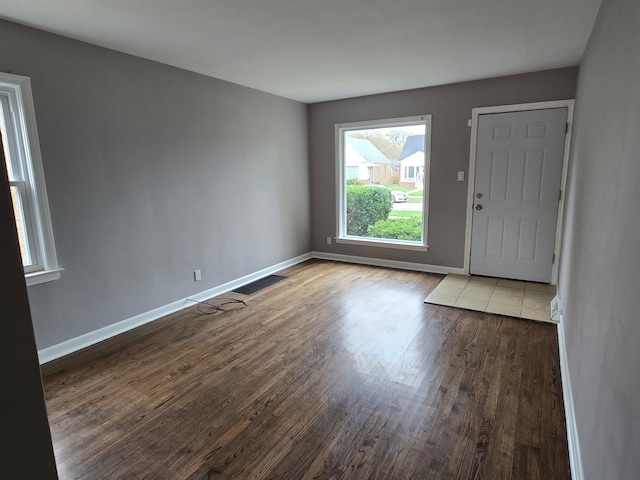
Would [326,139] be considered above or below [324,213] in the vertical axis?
above

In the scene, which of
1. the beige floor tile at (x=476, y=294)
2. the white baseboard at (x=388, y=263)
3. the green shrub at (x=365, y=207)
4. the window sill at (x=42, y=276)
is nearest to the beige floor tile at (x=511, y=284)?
the beige floor tile at (x=476, y=294)

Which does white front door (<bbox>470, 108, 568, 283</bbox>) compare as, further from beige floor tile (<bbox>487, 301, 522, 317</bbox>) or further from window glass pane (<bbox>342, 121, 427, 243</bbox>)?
beige floor tile (<bbox>487, 301, 522, 317</bbox>)

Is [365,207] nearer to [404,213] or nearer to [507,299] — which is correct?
[404,213]

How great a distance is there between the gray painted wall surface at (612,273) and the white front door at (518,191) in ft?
6.78

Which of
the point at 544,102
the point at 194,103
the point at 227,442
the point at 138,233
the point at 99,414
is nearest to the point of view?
the point at 227,442

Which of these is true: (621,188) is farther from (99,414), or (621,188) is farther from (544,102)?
(544,102)

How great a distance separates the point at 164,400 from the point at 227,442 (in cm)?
61

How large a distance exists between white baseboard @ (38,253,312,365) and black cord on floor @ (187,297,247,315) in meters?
0.11

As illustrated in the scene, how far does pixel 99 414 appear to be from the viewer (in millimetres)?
2156

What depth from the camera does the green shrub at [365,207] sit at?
5484 mm

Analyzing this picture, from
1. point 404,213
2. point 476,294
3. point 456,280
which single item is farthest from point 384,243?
point 476,294

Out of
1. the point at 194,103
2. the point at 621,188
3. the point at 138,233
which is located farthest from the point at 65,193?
the point at 621,188

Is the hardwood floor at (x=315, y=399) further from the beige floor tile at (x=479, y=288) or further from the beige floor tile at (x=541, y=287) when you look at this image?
the beige floor tile at (x=541, y=287)

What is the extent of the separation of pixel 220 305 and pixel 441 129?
136 inches
